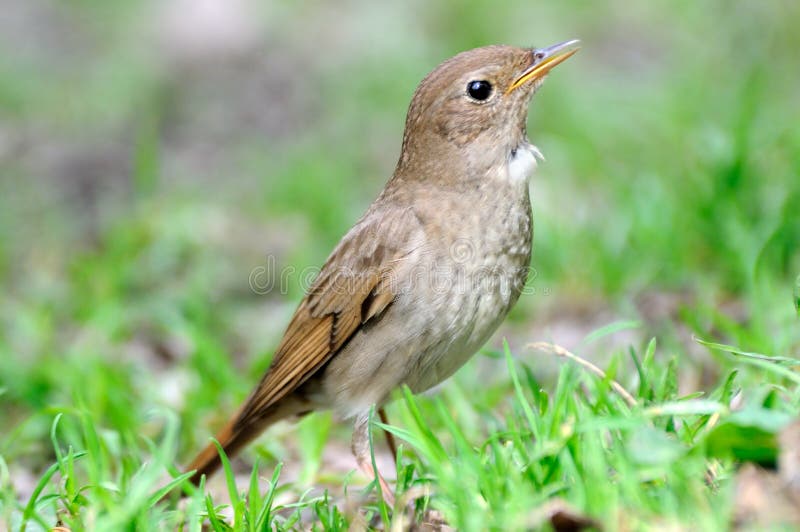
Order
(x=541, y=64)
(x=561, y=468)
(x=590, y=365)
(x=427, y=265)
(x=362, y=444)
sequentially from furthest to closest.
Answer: (x=541, y=64) → (x=362, y=444) → (x=427, y=265) → (x=590, y=365) → (x=561, y=468)

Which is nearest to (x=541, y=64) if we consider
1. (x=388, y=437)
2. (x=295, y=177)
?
(x=388, y=437)

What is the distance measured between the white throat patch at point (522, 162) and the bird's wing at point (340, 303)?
0.47 meters

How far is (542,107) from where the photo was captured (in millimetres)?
8977

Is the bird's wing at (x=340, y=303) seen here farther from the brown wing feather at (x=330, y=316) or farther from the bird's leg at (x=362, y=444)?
the bird's leg at (x=362, y=444)

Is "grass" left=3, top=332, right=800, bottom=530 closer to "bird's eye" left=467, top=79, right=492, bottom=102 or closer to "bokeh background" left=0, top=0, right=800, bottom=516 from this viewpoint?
"bokeh background" left=0, top=0, right=800, bottom=516

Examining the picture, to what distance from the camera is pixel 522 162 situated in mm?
4578

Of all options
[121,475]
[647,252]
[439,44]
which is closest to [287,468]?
[121,475]

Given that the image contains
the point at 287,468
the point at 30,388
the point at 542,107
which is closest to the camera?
the point at 287,468

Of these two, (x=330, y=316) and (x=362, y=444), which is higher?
(x=330, y=316)

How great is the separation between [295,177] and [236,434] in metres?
3.78

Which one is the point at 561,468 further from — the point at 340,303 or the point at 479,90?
the point at 479,90

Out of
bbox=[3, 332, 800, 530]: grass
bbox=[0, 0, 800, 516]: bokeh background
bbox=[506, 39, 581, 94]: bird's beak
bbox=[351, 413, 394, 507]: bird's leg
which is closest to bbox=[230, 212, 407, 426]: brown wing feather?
bbox=[351, 413, 394, 507]: bird's leg

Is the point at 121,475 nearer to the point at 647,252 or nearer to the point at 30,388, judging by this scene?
the point at 30,388

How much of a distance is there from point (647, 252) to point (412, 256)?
226cm
